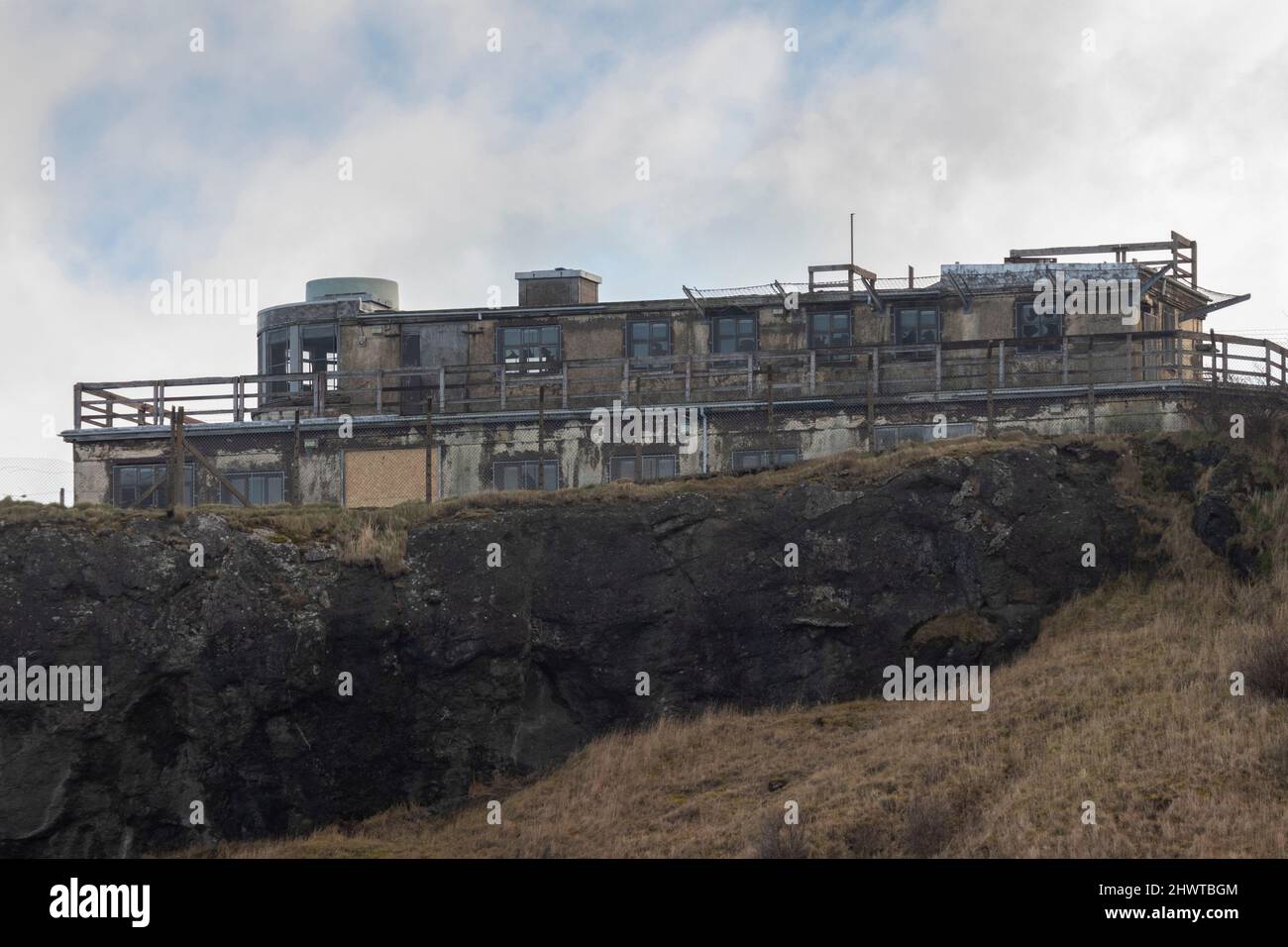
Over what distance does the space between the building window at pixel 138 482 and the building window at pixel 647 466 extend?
32.0ft

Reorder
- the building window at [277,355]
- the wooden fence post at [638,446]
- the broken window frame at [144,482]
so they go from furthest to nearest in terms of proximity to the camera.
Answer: the building window at [277,355], the broken window frame at [144,482], the wooden fence post at [638,446]

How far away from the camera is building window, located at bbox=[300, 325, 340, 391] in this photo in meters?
44.9

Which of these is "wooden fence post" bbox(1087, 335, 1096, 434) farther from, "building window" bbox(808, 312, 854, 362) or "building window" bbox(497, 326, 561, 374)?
"building window" bbox(497, 326, 561, 374)

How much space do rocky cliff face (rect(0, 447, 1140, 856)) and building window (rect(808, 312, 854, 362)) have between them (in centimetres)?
1039

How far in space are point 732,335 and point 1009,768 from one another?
19.3 meters

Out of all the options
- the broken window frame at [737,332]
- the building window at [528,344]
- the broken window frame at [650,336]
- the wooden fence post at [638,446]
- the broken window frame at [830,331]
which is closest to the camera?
the wooden fence post at [638,446]

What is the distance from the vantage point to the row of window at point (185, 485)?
40875mm

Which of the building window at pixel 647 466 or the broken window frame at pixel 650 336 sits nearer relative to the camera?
the building window at pixel 647 466

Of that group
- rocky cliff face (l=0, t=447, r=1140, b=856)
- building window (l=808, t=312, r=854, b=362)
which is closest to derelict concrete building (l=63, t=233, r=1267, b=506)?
building window (l=808, t=312, r=854, b=362)

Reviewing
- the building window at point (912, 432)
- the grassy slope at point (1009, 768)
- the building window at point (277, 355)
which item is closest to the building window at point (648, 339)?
the building window at point (912, 432)


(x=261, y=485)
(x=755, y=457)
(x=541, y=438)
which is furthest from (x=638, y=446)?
(x=261, y=485)

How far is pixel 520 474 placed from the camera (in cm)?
4003

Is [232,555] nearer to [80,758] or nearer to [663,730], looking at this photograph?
[80,758]

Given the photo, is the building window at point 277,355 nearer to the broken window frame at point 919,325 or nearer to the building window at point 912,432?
the broken window frame at point 919,325
